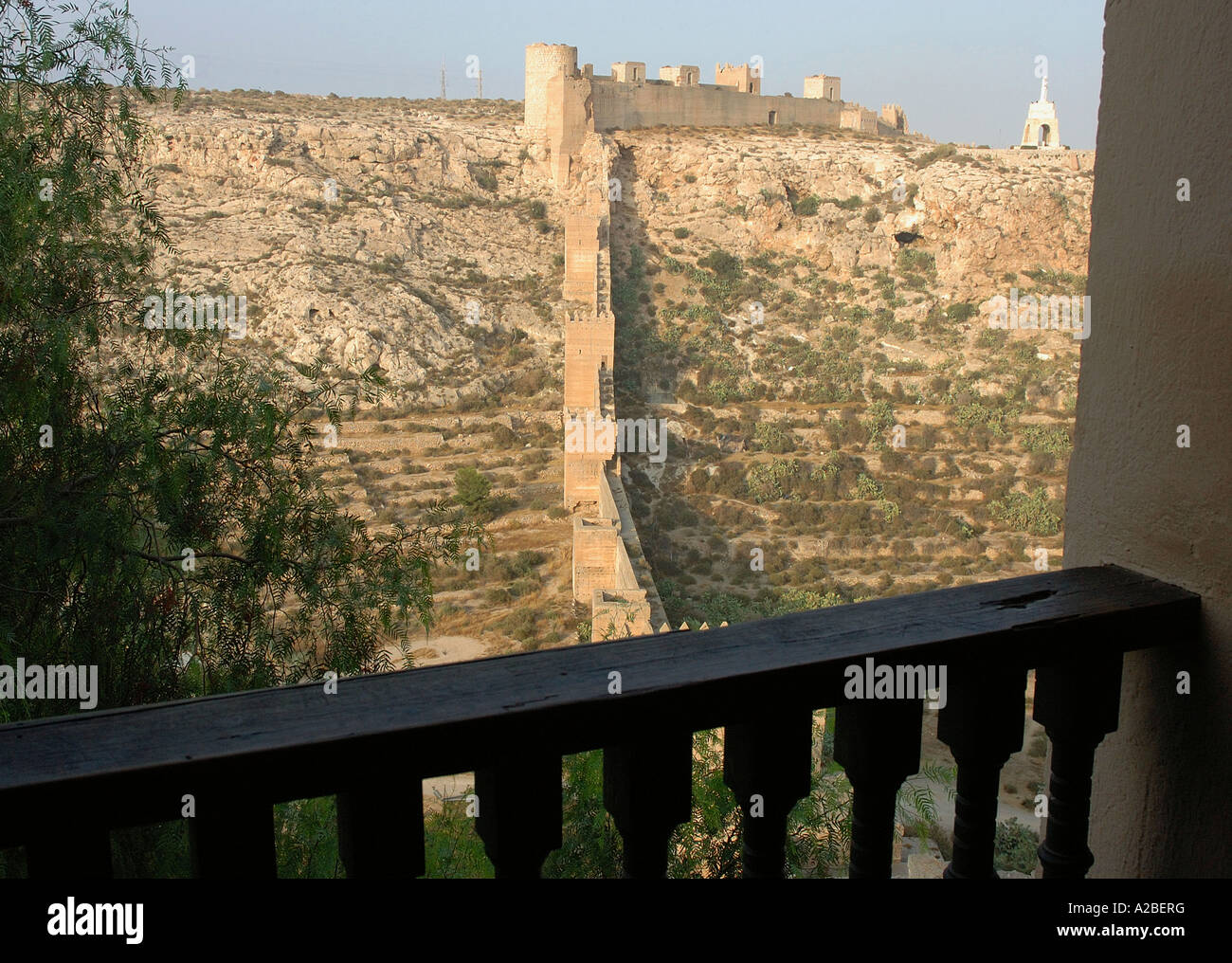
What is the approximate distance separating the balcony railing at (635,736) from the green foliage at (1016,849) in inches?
245

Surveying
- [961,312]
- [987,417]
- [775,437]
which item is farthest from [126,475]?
[961,312]

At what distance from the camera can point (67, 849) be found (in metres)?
0.84

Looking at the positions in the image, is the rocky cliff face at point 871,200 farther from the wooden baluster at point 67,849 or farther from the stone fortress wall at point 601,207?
the wooden baluster at point 67,849

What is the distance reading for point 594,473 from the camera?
17.8 meters

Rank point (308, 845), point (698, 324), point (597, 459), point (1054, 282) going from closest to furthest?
point (308, 845) < point (597, 459) < point (698, 324) < point (1054, 282)

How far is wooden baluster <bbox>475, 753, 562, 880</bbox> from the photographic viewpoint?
3.31 feet

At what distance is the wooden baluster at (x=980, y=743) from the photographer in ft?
4.02

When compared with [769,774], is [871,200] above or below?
above

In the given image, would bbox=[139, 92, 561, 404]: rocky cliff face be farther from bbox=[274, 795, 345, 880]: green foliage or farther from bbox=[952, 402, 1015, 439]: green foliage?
bbox=[274, 795, 345, 880]: green foliage

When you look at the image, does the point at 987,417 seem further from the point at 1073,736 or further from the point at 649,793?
the point at 649,793

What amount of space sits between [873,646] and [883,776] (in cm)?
18

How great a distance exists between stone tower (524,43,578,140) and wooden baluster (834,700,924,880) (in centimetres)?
3572

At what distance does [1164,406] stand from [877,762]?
0.57m

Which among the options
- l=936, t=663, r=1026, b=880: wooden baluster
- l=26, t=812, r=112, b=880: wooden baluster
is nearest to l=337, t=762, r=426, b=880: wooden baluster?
l=26, t=812, r=112, b=880: wooden baluster
